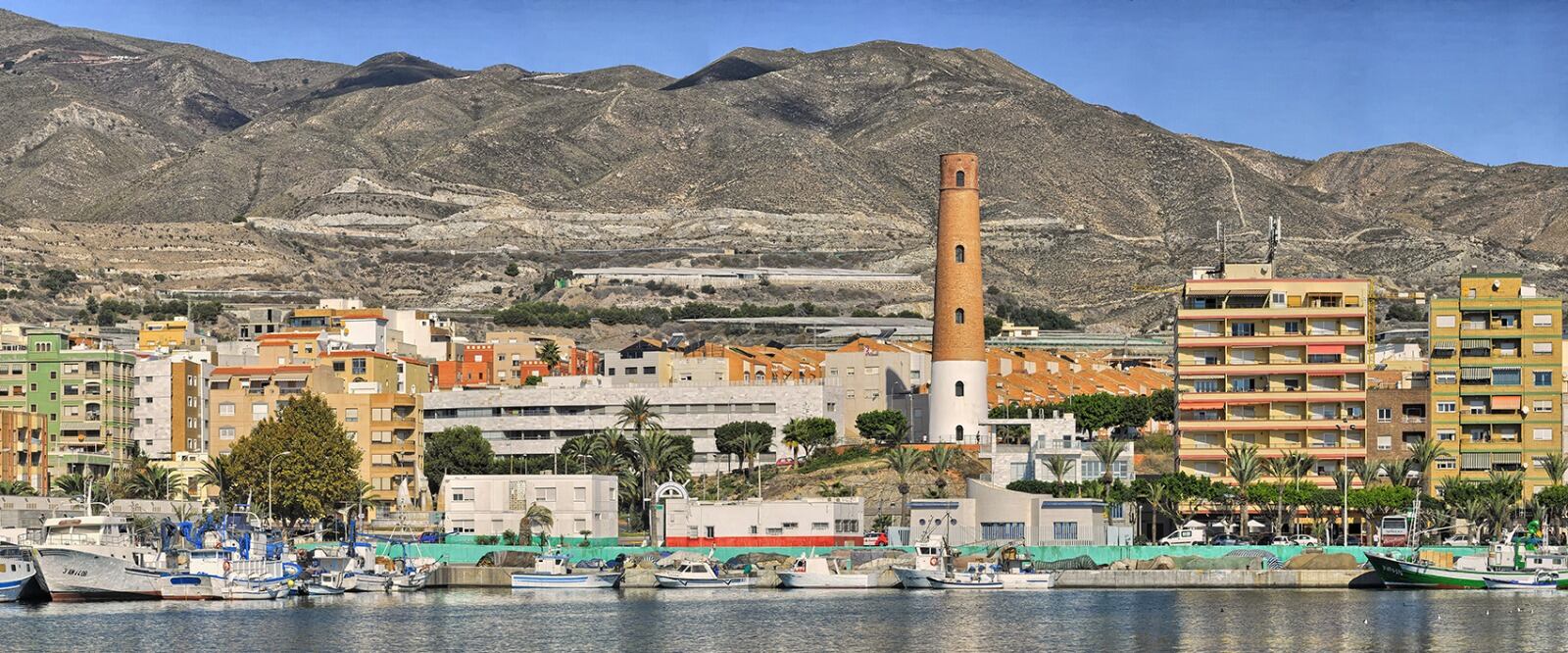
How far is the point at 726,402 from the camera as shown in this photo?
505ft

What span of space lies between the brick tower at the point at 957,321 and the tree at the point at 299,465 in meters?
33.1

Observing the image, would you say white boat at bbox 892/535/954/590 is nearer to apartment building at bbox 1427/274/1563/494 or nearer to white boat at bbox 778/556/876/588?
white boat at bbox 778/556/876/588

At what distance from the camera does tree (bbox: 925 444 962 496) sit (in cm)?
12888

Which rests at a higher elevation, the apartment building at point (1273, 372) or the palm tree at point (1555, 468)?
the apartment building at point (1273, 372)

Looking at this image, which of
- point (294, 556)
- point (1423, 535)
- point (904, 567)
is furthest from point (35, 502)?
point (1423, 535)

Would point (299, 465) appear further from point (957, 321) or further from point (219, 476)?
point (957, 321)

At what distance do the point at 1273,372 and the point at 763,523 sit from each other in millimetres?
29992

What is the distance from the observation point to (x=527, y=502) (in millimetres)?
123312

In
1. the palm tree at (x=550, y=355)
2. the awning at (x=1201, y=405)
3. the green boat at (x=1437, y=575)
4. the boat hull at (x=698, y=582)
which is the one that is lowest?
the boat hull at (x=698, y=582)

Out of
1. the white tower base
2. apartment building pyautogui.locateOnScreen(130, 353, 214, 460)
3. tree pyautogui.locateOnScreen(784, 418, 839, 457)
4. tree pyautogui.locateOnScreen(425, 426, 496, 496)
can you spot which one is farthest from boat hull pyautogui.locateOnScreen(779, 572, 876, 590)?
apartment building pyautogui.locateOnScreen(130, 353, 214, 460)

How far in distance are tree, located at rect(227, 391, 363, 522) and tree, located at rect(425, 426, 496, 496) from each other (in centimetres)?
1231

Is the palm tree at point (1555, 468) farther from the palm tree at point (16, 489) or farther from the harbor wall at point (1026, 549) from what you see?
the palm tree at point (16, 489)

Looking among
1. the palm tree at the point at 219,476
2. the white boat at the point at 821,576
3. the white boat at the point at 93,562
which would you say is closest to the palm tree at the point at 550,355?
the palm tree at the point at 219,476

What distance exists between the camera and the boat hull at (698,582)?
111m
